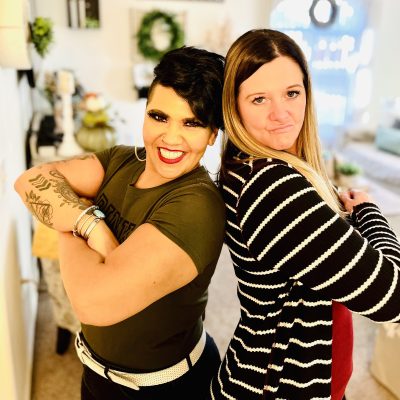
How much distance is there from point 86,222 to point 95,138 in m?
1.89

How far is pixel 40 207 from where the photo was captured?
100 cm

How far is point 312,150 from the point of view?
0.99 metres

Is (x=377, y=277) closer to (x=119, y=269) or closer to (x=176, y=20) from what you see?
(x=119, y=269)

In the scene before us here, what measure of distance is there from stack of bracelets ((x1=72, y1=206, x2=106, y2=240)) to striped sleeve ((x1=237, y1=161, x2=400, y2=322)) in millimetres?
324

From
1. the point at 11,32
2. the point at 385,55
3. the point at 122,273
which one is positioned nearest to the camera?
the point at 122,273

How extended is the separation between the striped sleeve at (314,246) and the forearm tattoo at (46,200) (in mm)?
408

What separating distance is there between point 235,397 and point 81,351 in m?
0.37

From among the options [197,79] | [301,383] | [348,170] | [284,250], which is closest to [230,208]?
[284,250]

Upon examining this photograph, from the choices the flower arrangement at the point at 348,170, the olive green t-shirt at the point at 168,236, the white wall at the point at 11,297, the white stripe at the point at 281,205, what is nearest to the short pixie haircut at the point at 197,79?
the olive green t-shirt at the point at 168,236

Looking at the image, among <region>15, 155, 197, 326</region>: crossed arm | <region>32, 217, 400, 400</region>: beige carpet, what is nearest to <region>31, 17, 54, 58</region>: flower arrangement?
<region>32, 217, 400, 400</region>: beige carpet

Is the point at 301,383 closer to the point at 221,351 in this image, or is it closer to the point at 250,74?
the point at 250,74

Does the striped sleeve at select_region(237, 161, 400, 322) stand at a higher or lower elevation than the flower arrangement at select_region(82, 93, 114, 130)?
higher

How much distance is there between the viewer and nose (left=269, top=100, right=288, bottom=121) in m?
0.87

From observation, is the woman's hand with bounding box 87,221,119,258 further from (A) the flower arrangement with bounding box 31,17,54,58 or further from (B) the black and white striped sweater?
(A) the flower arrangement with bounding box 31,17,54,58
